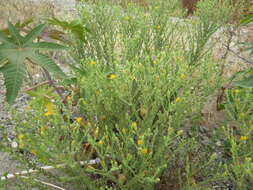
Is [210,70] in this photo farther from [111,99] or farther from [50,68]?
[50,68]

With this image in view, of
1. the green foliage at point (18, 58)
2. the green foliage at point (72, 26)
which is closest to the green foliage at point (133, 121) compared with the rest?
the green foliage at point (72, 26)

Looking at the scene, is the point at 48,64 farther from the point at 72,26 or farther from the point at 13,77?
the point at 72,26

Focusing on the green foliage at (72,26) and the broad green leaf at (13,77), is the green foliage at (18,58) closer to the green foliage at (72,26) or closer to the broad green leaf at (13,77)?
the broad green leaf at (13,77)

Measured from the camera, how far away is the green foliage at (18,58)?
Answer: 1.00 metres

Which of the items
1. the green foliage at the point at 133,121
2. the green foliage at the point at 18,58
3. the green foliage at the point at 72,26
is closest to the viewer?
the green foliage at the point at 133,121

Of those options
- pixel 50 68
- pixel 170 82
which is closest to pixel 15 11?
pixel 50 68

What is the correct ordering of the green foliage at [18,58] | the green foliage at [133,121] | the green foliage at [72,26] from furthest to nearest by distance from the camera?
the green foliage at [72,26] < the green foliage at [18,58] < the green foliage at [133,121]

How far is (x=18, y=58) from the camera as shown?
107 cm

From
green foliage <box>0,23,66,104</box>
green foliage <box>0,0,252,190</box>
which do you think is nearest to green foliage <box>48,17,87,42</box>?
green foliage <box>0,0,252,190</box>

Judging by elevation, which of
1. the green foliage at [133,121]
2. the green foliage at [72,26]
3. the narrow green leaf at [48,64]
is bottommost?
the green foliage at [133,121]

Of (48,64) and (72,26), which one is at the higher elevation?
(72,26)

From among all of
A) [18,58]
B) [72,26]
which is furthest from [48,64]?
[72,26]

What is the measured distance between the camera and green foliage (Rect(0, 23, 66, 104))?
100cm

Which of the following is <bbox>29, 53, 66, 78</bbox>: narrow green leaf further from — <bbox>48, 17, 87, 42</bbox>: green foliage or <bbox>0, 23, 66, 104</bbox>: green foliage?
<bbox>48, 17, 87, 42</bbox>: green foliage
